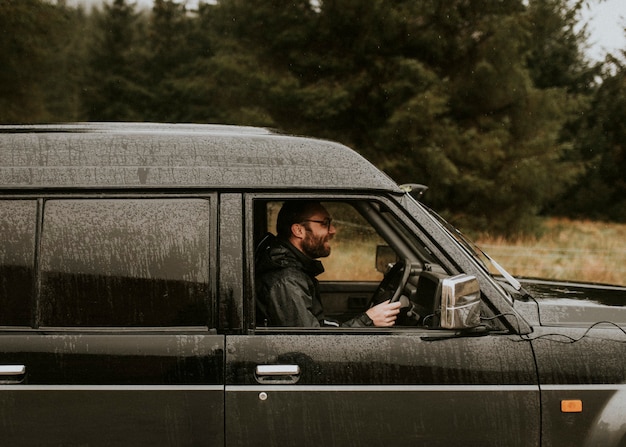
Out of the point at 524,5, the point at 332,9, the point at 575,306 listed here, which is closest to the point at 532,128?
the point at 524,5

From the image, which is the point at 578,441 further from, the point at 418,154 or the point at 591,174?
the point at 591,174

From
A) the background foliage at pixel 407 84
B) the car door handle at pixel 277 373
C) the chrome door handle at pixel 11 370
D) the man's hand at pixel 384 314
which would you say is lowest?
the car door handle at pixel 277 373

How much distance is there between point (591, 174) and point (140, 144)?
3751 cm

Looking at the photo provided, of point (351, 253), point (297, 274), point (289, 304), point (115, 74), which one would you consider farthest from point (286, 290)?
point (115, 74)

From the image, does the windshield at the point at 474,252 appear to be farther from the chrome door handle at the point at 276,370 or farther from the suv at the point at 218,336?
the chrome door handle at the point at 276,370

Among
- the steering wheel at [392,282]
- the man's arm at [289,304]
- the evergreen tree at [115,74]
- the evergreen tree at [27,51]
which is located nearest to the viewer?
the man's arm at [289,304]

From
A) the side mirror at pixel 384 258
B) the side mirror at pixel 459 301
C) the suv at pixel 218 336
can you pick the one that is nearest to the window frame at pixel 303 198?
the suv at pixel 218 336

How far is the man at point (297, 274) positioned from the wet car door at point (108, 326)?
41 centimetres

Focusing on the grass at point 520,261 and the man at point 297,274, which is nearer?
the man at point 297,274

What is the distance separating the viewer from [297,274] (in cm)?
322

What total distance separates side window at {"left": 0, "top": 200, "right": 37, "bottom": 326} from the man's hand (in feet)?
4.69

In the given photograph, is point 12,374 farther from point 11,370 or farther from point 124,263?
point 124,263

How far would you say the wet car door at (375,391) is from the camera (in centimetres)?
268

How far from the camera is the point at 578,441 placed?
2744 millimetres
